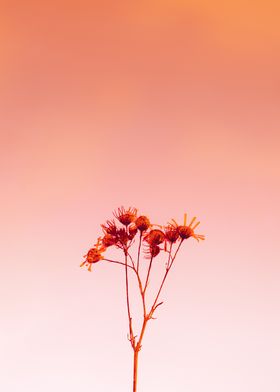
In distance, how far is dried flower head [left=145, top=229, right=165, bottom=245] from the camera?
3.92 ft

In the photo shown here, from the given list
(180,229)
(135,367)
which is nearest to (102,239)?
(180,229)

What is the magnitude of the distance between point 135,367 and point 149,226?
0.38m

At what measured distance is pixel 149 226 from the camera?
1208 mm

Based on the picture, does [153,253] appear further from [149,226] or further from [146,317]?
[146,317]

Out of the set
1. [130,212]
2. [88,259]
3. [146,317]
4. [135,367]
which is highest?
[130,212]

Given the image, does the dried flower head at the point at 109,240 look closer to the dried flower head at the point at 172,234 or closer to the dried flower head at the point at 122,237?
the dried flower head at the point at 122,237

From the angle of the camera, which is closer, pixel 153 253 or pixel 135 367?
pixel 135 367

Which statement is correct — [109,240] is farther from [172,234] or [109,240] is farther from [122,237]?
[172,234]

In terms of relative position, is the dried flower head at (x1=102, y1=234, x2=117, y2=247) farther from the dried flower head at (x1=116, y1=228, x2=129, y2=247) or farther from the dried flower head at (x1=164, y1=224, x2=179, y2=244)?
the dried flower head at (x1=164, y1=224, x2=179, y2=244)

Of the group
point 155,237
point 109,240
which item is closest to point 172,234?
point 155,237

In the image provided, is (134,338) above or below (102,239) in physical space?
below

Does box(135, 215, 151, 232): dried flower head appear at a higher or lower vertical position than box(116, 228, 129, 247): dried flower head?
higher

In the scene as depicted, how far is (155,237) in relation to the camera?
119 centimetres

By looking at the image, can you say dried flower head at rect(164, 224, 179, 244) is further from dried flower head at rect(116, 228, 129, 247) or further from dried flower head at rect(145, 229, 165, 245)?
dried flower head at rect(116, 228, 129, 247)
